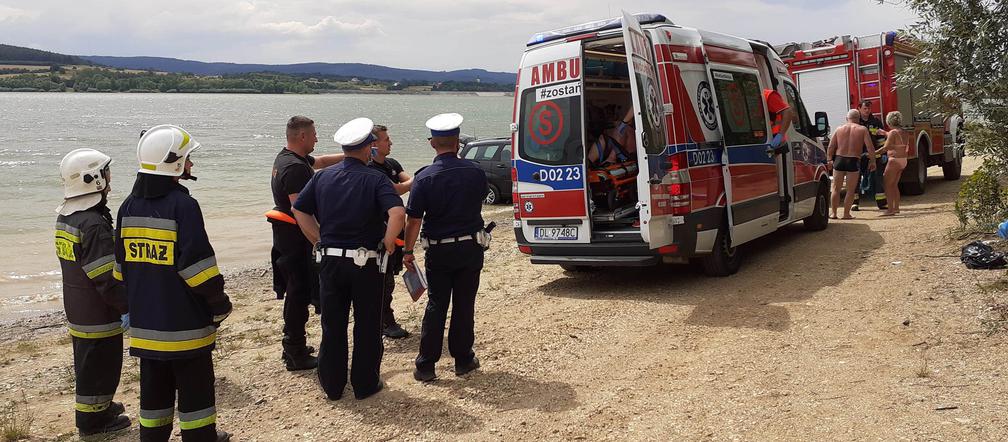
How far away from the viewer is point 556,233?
837cm

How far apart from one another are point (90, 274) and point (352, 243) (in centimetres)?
151

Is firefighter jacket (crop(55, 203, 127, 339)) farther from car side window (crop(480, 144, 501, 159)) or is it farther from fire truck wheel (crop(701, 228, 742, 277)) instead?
car side window (crop(480, 144, 501, 159))

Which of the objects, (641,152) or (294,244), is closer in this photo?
(294,244)

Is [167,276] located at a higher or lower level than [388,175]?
lower

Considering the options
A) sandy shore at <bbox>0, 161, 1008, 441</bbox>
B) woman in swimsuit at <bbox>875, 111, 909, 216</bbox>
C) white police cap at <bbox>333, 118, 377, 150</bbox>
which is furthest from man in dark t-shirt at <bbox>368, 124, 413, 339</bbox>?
woman in swimsuit at <bbox>875, 111, 909, 216</bbox>

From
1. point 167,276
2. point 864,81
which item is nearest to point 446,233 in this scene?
point 167,276

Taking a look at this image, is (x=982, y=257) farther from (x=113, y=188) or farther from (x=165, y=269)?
(x=113, y=188)

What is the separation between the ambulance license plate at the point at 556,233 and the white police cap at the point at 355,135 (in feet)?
10.6

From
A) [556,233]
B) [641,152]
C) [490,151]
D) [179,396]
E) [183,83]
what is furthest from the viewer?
[183,83]

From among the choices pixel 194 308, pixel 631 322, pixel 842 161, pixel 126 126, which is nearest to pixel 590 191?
pixel 631 322

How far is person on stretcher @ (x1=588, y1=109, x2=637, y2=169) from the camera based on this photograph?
9086 millimetres

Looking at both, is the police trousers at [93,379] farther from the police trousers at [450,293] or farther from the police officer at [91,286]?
the police trousers at [450,293]

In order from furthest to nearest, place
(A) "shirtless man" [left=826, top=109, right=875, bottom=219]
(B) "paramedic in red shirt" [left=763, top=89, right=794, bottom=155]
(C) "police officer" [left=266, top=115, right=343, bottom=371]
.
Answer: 1. (A) "shirtless man" [left=826, top=109, right=875, bottom=219]
2. (B) "paramedic in red shirt" [left=763, top=89, right=794, bottom=155]
3. (C) "police officer" [left=266, top=115, right=343, bottom=371]

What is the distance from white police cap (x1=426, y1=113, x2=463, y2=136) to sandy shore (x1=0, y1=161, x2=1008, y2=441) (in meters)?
1.70
